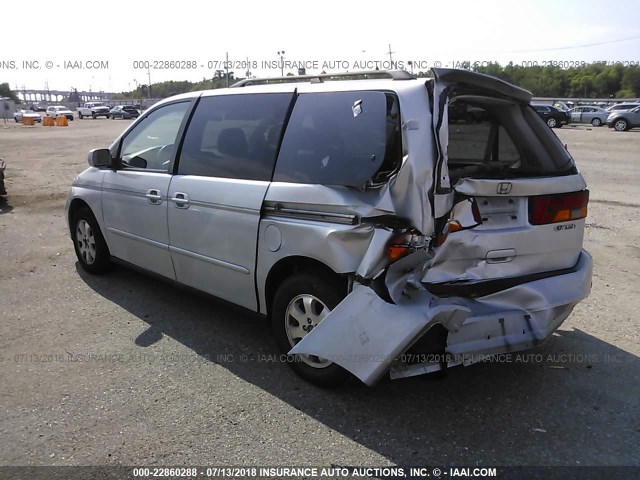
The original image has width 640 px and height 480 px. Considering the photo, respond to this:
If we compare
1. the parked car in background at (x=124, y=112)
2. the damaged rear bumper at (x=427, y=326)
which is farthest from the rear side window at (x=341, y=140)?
the parked car in background at (x=124, y=112)

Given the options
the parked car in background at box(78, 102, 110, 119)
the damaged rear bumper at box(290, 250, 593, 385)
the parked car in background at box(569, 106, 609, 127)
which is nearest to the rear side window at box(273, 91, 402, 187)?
the damaged rear bumper at box(290, 250, 593, 385)

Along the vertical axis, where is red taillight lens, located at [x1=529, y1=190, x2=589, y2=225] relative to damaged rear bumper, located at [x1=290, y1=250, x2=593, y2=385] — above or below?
above

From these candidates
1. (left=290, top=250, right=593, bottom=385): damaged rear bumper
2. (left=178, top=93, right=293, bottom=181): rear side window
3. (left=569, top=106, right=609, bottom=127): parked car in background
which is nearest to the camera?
(left=290, top=250, right=593, bottom=385): damaged rear bumper

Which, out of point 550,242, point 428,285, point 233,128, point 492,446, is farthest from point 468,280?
point 233,128

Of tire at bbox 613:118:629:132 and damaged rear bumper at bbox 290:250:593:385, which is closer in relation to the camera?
damaged rear bumper at bbox 290:250:593:385

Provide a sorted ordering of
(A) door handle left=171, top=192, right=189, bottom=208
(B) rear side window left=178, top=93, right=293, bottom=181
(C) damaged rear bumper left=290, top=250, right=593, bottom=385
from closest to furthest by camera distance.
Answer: (C) damaged rear bumper left=290, top=250, right=593, bottom=385 < (B) rear side window left=178, top=93, right=293, bottom=181 < (A) door handle left=171, top=192, right=189, bottom=208

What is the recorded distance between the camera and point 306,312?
11.6ft

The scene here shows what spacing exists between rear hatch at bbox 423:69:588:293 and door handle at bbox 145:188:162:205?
7.95ft

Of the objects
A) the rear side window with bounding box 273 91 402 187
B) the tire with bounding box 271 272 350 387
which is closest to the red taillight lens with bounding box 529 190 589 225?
the rear side window with bounding box 273 91 402 187

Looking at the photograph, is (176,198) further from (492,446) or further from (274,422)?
(492,446)

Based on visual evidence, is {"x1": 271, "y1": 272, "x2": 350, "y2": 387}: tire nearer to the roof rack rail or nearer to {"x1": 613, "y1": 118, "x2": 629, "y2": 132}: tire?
the roof rack rail

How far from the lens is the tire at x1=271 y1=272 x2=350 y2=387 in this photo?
11.1ft

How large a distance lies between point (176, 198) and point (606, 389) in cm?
339

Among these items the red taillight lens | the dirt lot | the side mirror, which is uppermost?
the side mirror
